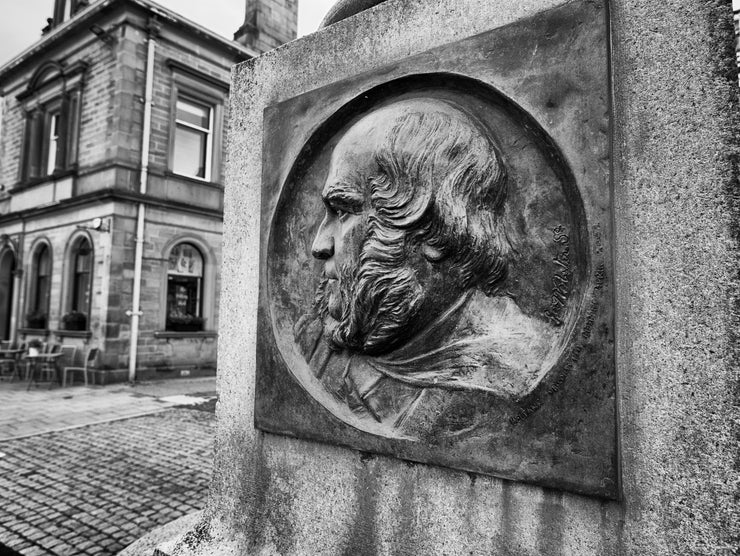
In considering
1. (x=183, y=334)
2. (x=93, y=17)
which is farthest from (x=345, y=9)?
(x=93, y=17)

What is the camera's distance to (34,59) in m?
13.4

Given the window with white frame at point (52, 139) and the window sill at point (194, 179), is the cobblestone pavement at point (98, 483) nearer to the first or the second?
the window sill at point (194, 179)

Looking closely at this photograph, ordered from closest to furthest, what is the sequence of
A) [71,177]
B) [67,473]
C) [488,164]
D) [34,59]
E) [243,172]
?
1. [488,164]
2. [243,172]
3. [67,473]
4. [71,177]
5. [34,59]

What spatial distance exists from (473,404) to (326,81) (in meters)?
1.37

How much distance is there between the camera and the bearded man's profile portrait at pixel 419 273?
149cm

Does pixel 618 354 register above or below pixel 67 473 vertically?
above

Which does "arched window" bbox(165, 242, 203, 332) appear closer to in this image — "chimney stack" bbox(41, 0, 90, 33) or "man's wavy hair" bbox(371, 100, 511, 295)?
"chimney stack" bbox(41, 0, 90, 33)

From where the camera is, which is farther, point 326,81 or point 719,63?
point 326,81

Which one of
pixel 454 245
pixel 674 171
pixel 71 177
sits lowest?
pixel 454 245

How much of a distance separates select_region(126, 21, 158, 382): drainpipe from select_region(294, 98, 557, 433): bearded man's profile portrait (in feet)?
33.8

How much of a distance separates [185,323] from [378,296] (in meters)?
11.2

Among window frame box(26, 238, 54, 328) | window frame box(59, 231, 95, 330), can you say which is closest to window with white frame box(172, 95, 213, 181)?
window frame box(59, 231, 95, 330)

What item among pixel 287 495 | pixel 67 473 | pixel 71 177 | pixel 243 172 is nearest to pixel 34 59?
pixel 71 177

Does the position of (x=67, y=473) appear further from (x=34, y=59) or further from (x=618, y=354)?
(x=34, y=59)
